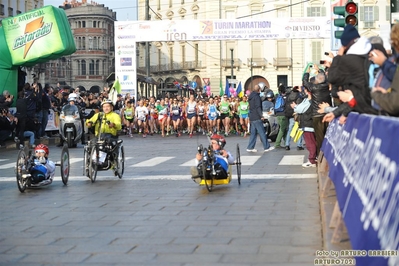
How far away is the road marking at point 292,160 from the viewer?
1764 cm

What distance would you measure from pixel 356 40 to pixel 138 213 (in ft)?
10.4

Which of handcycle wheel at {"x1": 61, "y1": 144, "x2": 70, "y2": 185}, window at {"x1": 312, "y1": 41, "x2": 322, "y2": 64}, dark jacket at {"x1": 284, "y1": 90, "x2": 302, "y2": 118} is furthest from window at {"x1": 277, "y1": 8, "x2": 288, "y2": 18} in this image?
handcycle wheel at {"x1": 61, "y1": 144, "x2": 70, "y2": 185}

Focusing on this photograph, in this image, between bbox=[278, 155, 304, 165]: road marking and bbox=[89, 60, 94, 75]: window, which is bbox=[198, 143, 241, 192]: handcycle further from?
bbox=[89, 60, 94, 75]: window

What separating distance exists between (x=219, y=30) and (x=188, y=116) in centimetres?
644

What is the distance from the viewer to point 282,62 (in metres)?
82.2

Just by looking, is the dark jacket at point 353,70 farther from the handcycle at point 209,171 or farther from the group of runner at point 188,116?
the group of runner at point 188,116

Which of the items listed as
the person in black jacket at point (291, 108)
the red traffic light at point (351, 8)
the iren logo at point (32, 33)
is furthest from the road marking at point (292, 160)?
the iren logo at point (32, 33)

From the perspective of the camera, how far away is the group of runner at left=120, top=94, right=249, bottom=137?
35312 mm

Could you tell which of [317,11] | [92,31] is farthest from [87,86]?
[317,11]

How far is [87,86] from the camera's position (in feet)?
404

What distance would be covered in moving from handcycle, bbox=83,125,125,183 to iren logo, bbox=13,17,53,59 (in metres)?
11.8

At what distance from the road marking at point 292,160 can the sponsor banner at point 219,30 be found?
66.5ft

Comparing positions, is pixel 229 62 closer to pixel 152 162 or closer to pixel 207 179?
pixel 152 162

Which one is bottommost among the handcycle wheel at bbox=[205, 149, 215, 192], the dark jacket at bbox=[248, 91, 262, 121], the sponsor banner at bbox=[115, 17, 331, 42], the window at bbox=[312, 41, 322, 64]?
the handcycle wheel at bbox=[205, 149, 215, 192]
